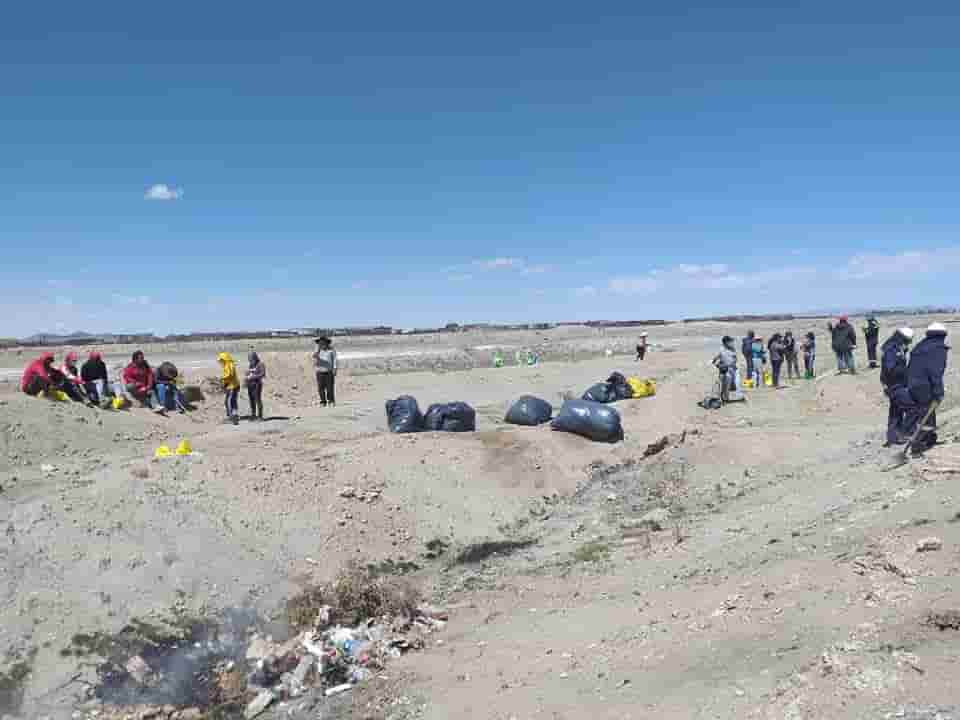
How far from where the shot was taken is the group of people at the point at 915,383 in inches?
316

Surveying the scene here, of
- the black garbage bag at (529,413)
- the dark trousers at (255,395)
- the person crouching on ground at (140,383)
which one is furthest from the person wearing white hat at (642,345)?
the person crouching on ground at (140,383)

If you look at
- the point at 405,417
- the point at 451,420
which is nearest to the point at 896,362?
the point at 451,420

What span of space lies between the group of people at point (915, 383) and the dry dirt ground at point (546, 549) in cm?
34

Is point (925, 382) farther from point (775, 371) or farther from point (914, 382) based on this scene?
point (775, 371)

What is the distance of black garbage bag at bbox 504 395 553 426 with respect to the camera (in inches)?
564

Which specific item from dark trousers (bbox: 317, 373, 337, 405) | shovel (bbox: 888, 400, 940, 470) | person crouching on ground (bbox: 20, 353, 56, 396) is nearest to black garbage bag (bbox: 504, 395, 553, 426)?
A: dark trousers (bbox: 317, 373, 337, 405)

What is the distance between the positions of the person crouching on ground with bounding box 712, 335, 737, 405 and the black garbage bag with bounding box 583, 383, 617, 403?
2.36 meters

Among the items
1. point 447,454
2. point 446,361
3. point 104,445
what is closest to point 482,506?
point 447,454

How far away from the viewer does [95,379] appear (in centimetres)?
1562

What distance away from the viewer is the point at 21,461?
1141 cm

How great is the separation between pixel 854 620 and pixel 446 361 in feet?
113

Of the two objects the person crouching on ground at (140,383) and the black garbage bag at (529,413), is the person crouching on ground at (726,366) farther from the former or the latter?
the person crouching on ground at (140,383)

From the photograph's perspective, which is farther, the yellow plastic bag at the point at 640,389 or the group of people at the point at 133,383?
the yellow plastic bag at the point at 640,389

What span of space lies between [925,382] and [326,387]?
39.9ft
